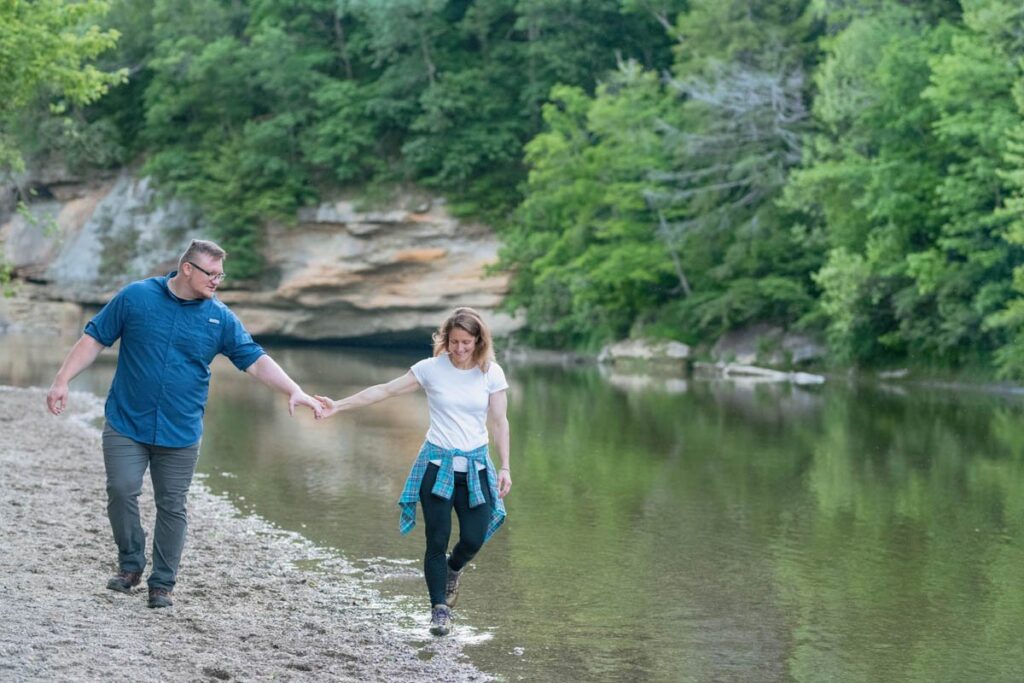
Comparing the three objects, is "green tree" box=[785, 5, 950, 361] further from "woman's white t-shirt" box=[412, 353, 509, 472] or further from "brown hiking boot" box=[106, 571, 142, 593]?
"brown hiking boot" box=[106, 571, 142, 593]

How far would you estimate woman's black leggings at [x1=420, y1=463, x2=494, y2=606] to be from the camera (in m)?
8.12

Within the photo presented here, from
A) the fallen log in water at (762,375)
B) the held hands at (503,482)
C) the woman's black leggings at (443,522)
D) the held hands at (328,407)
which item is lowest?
the woman's black leggings at (443,522)

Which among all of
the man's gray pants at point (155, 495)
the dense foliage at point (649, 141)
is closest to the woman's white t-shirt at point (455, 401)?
the man's gray pants at point (155, 495)

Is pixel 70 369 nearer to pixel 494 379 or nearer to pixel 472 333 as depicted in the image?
pixel 472 333

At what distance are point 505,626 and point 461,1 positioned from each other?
50049 millimetres

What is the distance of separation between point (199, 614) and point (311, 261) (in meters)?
47.5

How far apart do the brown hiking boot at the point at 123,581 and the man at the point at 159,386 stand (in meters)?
0.12

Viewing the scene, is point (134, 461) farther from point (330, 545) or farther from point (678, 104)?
point (678, 104)

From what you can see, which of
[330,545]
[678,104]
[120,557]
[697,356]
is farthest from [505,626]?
[678,104]

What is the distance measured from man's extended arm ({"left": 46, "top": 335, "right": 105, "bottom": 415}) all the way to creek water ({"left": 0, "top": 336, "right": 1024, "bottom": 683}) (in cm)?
162

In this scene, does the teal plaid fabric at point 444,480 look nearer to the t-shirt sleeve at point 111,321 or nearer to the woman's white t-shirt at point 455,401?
the woman's white t-shirt at point 455,401

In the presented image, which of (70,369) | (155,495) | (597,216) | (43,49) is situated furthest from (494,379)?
(597,216)

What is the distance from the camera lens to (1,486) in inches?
481

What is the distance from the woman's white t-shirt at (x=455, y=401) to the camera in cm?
809
